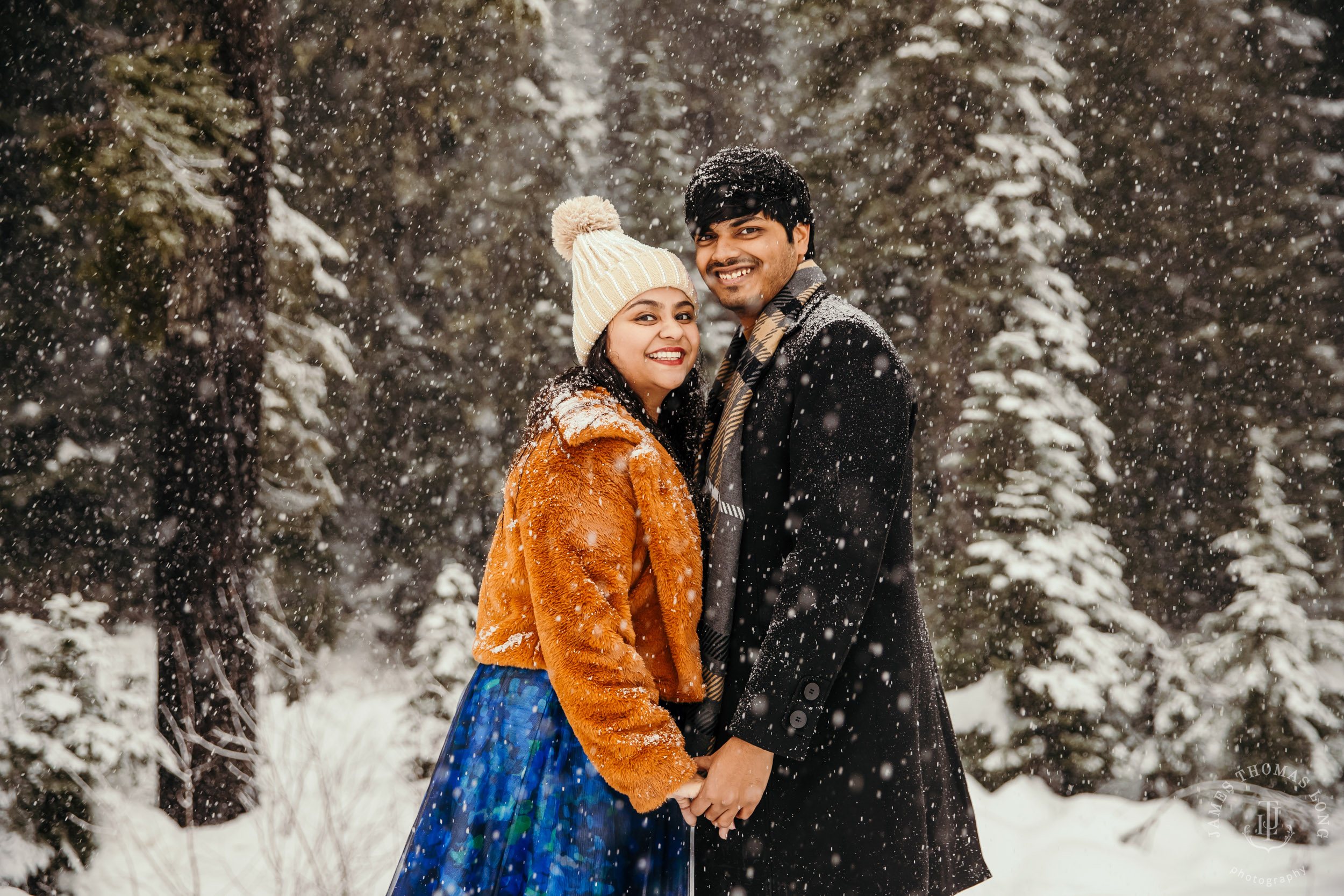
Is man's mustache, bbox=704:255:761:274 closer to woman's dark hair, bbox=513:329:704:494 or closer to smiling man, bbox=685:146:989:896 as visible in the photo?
smiling man, bbox=685:146:989:896

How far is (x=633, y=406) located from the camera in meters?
2.48

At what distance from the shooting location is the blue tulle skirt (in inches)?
86.5

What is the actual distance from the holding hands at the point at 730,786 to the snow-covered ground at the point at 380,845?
9.65ft

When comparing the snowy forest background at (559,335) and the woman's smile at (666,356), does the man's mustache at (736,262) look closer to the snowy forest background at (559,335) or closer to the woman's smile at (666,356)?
the woman's smile at (666,356)

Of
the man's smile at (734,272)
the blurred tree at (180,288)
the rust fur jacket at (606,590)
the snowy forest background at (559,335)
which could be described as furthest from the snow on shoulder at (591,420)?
the snowy forest background at (559,335)

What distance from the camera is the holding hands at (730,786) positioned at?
2.08 meters

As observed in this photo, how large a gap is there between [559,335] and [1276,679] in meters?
8.86

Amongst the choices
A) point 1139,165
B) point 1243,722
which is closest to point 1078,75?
point 1139,165

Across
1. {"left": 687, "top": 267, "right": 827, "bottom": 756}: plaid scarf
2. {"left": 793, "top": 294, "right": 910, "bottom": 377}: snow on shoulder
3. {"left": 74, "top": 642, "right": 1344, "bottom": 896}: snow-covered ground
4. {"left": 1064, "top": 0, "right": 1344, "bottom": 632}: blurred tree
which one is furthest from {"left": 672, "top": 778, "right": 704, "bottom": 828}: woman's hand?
{"left": 1064, "top": 0, "right": 1344, "bottom": 632}: blurred tree

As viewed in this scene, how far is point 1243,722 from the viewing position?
25.9 ft

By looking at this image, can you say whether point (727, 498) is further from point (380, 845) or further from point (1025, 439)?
point (1025, 439)

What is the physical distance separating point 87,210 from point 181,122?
202 centimetres

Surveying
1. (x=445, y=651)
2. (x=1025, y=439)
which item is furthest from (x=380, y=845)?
(x=1025, y=439)

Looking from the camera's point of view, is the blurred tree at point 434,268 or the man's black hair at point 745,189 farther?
the blurred tree at point 434,268
